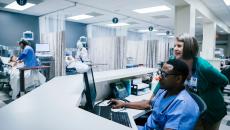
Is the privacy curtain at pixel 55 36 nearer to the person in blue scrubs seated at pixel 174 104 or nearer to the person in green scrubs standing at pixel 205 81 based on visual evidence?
the person in green scrubs standing at pixel 205 81

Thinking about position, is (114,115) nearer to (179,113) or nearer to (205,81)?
(179,113)

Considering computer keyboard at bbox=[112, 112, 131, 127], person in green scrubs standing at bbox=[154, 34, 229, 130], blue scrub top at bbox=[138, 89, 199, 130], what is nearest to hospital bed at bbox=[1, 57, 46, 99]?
computer keyboard at bbox=[112, 112, 131, 127]

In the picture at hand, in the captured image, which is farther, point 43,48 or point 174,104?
point 43,48

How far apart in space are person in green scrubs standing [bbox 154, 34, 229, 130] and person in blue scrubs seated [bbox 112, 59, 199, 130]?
1.75 feet

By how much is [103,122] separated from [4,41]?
760 centimetres

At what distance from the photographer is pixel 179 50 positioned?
1.96 meters

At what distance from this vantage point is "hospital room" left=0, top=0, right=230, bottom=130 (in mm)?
1203

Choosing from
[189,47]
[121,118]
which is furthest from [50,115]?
[189,47]

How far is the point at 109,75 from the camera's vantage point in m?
2.41

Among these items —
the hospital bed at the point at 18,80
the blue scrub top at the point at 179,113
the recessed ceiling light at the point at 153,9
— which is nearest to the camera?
the blue scrub top at the point at 179,113

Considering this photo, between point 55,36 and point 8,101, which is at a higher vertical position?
point 55,36

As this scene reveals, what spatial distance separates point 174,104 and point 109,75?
4.11 ft

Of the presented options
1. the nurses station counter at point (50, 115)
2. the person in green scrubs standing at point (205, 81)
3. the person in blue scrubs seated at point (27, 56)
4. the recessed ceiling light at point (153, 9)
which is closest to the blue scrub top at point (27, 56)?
the person in blue scrubs seated at point (27, 56)

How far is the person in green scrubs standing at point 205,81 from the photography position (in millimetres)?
1827
